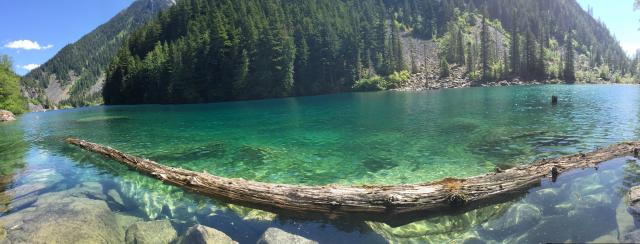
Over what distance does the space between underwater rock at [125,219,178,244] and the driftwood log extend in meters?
2.20

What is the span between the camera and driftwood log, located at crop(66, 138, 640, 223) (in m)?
10.8

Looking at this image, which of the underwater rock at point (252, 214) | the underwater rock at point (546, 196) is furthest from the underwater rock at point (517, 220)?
the underwater rock at point (252, 214)

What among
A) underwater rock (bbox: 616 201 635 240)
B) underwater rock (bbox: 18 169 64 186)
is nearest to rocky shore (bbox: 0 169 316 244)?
underwater rock (bbox: 18 169 64 186)

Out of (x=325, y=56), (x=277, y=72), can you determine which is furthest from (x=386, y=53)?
(x=277, y=72)

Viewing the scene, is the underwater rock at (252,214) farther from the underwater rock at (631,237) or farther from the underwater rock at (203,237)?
the underwater rock at (631,237)

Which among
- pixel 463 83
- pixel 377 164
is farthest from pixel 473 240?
pixel 463 83

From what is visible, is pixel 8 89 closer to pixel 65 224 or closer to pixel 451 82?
pixel 65 224

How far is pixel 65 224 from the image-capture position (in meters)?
11.2

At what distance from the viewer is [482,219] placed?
35.1ft

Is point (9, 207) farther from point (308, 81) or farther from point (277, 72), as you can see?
point (308, 81)

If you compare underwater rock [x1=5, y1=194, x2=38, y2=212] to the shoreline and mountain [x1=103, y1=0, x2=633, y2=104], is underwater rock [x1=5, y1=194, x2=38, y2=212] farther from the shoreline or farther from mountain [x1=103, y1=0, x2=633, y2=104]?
the shoreline

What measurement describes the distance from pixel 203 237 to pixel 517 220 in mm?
9092

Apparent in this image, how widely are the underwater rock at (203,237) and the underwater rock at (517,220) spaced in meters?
7.65

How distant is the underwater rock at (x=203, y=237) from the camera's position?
30.7 feet
